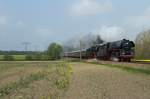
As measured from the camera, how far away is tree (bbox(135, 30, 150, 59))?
84.3 meters

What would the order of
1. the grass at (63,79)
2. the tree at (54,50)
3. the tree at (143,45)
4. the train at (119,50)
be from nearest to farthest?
1. the grass at (63,79)
2. the train at (119,50)
3. the tree at (143,45)
4. the tree at (54,50)

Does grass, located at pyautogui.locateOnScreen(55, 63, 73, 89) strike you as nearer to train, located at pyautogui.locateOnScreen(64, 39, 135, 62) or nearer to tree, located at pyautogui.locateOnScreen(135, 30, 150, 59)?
train, located at pyautogui.locateOnScreen(64, 39, 135, 62)

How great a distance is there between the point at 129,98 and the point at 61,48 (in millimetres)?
127015

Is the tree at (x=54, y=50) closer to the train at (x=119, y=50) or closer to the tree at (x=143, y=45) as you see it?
the tree at (x=143, y=45)

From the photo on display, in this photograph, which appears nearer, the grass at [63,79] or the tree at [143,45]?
the grass at [63,79]

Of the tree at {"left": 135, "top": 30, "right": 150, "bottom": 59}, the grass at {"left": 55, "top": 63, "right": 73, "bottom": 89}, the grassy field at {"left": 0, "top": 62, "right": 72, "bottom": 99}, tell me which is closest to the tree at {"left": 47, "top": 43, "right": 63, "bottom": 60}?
the tree at {"left": 135, "top": 30, "right": 150, "bottom": 59}

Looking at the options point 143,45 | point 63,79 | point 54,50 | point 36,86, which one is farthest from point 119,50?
point 54,50

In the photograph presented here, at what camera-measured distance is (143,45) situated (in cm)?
8962

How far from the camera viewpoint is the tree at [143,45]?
3319 inches

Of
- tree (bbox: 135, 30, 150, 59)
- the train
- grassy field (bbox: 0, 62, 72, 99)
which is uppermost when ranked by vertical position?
tree (bbox: 135, 30, 150, 59)

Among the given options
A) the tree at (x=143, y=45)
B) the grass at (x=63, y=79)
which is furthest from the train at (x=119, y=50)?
the tree at (x=143, y=45)

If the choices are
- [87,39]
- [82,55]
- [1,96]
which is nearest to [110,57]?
[82,55]

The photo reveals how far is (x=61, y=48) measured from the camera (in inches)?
5522

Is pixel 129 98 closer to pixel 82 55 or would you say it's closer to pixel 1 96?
pixel 1 96
